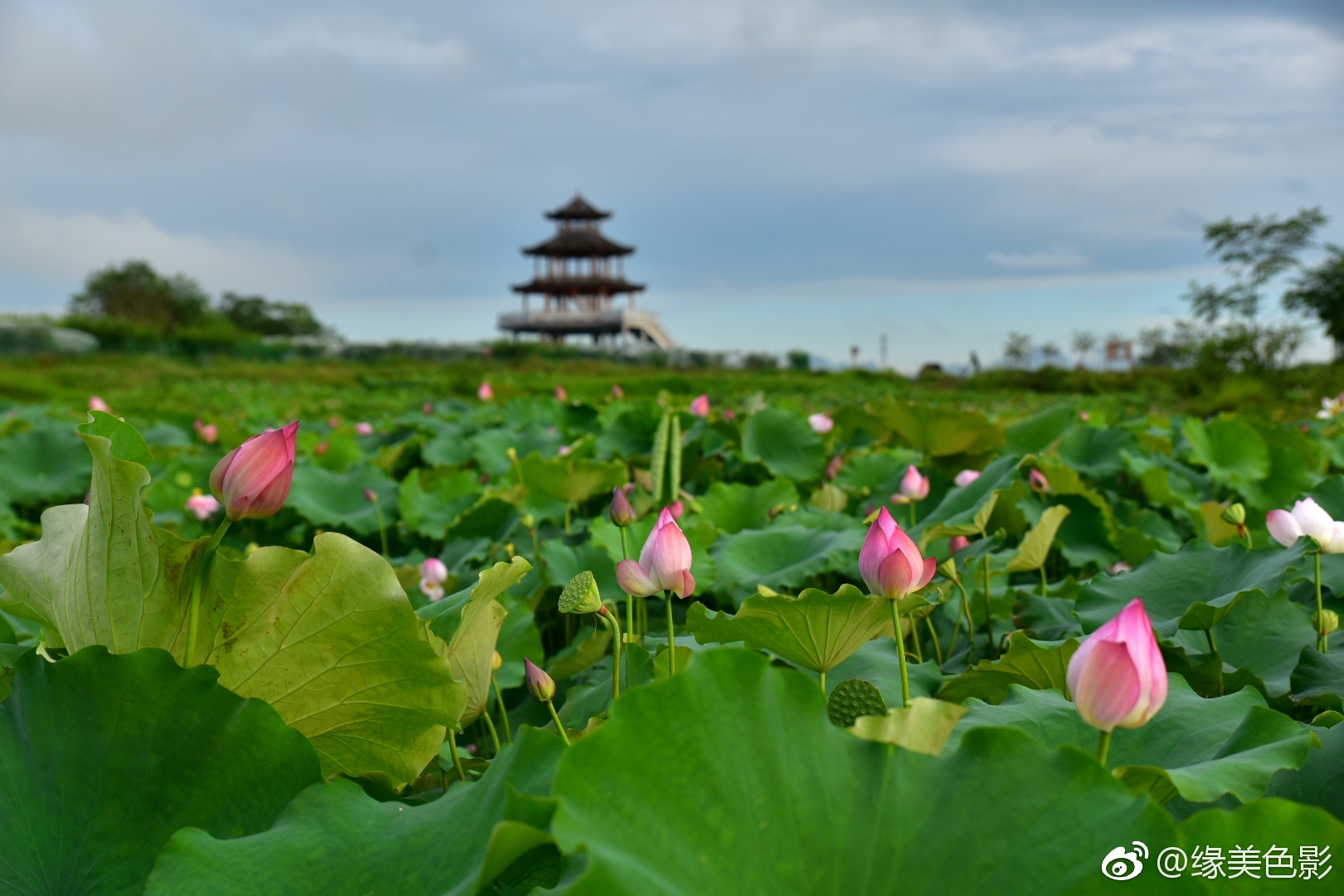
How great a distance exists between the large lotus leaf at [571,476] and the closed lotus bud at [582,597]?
110cm

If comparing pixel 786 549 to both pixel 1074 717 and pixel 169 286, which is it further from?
pixel 169 286

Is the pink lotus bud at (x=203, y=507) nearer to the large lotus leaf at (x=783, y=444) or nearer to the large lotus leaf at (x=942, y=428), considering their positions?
the large lotus leaf at (x=783, y=444)

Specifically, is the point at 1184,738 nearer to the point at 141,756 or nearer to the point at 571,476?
the point at 141,756

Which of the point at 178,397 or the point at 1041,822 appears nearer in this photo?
the point at 1041,822

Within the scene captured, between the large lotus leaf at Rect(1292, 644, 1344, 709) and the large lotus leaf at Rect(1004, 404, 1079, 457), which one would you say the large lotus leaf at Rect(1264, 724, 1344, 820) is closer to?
the large lotus leaf at Rect(1292, 644, 1344, 709)

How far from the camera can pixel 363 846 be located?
554 mm

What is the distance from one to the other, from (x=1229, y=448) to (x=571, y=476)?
1.71 meters

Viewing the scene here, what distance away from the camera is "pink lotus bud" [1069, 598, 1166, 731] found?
503mm

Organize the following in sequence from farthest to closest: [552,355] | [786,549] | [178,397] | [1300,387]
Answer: [552,355]
[178,397]
[1300,387]
[786,549]

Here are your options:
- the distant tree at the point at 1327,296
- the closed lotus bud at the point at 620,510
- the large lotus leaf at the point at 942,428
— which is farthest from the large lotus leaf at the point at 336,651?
the distant tree at the point at 1327,296

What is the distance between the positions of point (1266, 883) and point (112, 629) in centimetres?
81

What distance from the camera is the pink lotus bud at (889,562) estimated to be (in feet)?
2.26

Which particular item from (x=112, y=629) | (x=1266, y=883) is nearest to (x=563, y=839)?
(x=1266, y=883)

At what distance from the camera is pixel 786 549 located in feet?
4.72
